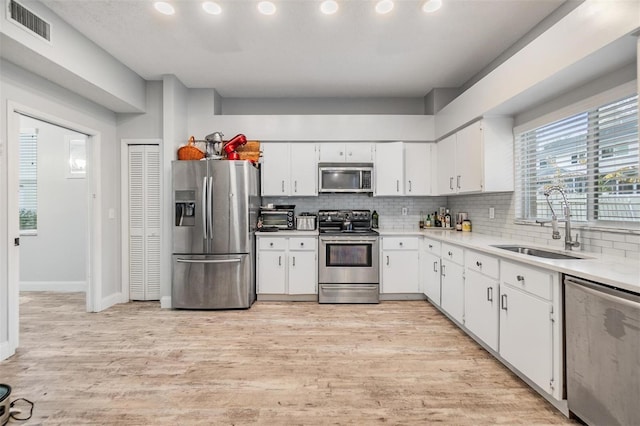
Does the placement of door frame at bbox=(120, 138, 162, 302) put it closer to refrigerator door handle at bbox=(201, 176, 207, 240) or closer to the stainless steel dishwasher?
refrigerator door handle at bbox=(201, 176, 207, 240)

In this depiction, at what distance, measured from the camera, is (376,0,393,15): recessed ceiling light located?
2439mm

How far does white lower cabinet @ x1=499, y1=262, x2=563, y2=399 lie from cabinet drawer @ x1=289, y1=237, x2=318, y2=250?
7.46 ft

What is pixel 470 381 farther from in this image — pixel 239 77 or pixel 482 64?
pixel 239 77

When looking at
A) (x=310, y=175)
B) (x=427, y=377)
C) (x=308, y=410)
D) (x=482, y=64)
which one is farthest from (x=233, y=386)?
(x=482, y=64)

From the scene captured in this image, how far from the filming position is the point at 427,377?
2.22 metres

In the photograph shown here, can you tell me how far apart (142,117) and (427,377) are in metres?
4.43

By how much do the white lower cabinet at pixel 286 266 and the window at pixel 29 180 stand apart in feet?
11.7

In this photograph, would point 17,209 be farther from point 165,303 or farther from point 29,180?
point 29,180

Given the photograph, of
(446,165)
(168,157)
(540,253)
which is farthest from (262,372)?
(446,165)

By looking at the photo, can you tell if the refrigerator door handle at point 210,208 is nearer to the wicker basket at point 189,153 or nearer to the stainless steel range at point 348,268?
the wicker basket at point 189,153

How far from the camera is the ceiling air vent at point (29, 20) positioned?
7.21 ft

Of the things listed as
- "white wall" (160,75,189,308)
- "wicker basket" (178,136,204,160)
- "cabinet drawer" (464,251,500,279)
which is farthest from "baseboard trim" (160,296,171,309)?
"cabinet drawer" (464,251,500,279)

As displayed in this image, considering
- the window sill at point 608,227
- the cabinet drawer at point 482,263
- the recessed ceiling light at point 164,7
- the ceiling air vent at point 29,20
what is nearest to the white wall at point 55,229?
the ceiling air vent at point 29,20

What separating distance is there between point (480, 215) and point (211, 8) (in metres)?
3.64
